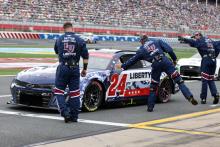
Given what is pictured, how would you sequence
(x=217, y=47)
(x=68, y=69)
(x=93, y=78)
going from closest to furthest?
(x=68, y=69), (x=93, y=78), (x=217, y=47)

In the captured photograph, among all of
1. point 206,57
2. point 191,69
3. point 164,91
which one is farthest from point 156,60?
point 191,69

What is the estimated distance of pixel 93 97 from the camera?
10.1 m

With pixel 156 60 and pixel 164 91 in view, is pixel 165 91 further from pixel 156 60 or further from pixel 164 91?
pixel 156 60

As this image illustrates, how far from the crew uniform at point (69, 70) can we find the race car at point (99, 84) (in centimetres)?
53

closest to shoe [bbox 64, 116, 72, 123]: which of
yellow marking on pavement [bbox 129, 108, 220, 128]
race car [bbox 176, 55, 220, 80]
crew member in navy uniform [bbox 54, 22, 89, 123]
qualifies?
crew member in navy uniform [bbox 54, 22, 89, 123]

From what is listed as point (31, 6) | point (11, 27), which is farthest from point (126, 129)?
point (31, 6)

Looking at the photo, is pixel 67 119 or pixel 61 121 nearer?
pixel 67 119

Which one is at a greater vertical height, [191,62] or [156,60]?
[156,60]

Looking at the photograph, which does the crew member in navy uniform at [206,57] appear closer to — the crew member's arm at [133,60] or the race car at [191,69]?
the crew member's arm at [133,60]

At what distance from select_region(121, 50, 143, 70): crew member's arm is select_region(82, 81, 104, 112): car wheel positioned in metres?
0.70

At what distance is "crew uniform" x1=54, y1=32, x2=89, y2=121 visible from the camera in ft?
28.4

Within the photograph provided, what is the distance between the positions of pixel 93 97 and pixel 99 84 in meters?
0.31

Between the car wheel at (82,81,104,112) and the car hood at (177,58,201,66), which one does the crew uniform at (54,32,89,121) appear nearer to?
the car wheel at (82,81,104,112)

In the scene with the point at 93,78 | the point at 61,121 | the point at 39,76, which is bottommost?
the point at 61,121
